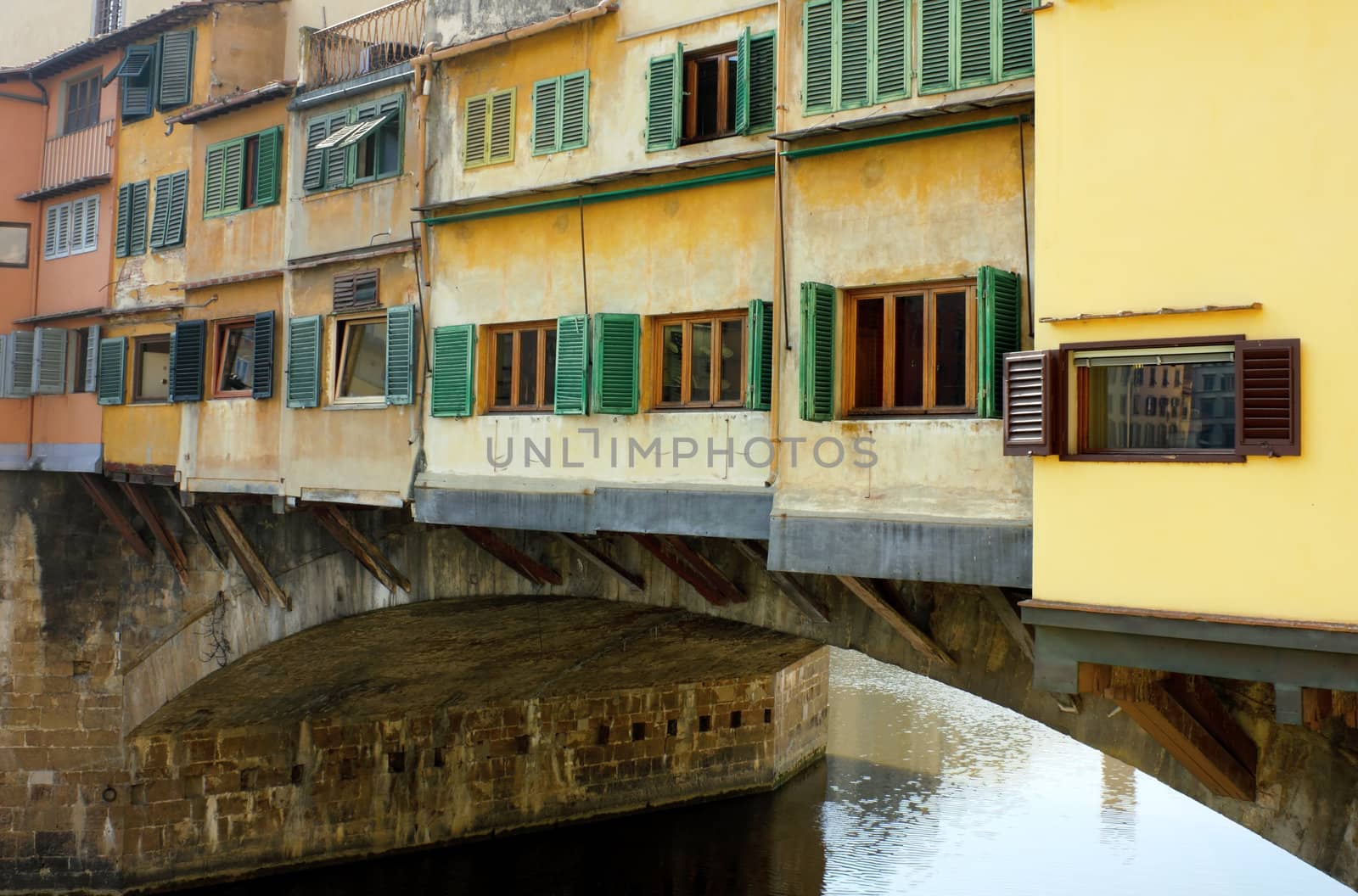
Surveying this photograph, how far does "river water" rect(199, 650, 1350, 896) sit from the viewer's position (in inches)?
731

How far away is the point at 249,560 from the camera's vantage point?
627 inches

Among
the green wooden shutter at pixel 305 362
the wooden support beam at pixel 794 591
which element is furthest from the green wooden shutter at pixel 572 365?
the green wooden shutter at pixel 305 362

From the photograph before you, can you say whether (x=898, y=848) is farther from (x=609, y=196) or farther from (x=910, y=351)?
(x=910, y=351)

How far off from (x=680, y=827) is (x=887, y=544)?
1413 centimetres

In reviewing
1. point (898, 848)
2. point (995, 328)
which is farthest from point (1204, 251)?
point (898, 848)

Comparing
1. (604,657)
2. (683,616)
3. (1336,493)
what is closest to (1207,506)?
(1336,493)

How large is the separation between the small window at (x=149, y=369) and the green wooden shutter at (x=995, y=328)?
11.5 m

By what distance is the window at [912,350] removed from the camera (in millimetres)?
8812

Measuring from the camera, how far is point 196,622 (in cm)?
1709

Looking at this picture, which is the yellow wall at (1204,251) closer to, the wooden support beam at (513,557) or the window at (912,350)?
the window at (912,350)

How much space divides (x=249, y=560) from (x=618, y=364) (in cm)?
697

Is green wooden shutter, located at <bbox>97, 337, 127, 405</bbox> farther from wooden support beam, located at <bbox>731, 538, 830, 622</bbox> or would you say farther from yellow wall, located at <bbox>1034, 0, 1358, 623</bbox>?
yellow wall, located at <bbox>1034, 0, 1358, 623</bbox>

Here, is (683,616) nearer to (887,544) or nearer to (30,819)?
(887,544)

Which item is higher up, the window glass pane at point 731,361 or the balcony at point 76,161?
the balcony at point 76,161
